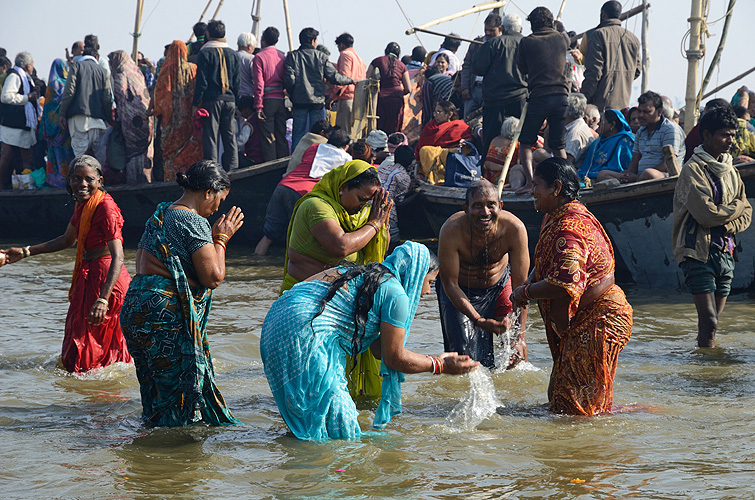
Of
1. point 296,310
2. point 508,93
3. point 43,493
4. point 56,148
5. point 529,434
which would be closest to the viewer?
point 43,493

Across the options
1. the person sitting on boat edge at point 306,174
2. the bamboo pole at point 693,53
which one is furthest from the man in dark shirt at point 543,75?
the person sitting on boat edge at point 306,174

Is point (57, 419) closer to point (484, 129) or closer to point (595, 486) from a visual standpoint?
point (595, 486)

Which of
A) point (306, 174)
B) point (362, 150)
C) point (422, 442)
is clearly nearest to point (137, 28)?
point (306, 174)

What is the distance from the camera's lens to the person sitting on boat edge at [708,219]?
21.0 feet

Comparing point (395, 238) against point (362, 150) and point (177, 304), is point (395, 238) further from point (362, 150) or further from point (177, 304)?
point (177, 304)

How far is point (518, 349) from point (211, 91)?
7647 millimetres

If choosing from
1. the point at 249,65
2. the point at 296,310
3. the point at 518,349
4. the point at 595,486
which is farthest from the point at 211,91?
the point at 595,486

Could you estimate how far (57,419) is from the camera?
204 inches

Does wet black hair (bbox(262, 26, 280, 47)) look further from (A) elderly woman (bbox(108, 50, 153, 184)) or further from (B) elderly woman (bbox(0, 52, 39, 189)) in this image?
(B) elderly woman (bbox(0, 52, 39, 189))

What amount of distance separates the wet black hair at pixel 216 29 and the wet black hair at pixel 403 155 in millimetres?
2955

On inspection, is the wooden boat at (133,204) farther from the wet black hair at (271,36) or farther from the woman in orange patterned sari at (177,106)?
the wet black hair at (271,36)

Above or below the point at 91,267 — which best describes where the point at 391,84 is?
above

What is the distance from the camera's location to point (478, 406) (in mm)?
5066

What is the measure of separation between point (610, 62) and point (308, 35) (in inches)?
170
